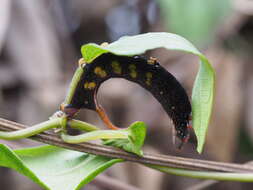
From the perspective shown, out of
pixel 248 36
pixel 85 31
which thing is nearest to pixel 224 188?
pixel 248 36

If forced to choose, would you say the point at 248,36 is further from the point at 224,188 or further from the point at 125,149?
the point at 125,149

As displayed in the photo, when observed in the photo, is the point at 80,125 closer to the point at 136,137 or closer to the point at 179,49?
the point at 136,137

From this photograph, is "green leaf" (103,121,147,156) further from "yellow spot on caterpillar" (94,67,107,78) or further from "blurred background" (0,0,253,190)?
"blurred background" (0,0,253,190)

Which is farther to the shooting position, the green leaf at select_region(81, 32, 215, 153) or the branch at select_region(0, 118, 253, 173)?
the branch at select_region(0, 118, 253, 173)

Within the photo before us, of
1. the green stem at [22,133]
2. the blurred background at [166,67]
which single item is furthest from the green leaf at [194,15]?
the green stem at [22,133]

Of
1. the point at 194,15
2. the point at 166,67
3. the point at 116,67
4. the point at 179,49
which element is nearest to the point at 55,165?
the point at 116,67

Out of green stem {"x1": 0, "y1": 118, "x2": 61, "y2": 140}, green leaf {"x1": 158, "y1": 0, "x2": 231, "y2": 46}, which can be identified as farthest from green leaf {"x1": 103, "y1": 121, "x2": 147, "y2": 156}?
green leaf {"x1": 158, "y1": 0, "x2": 231, "y2": 46}
